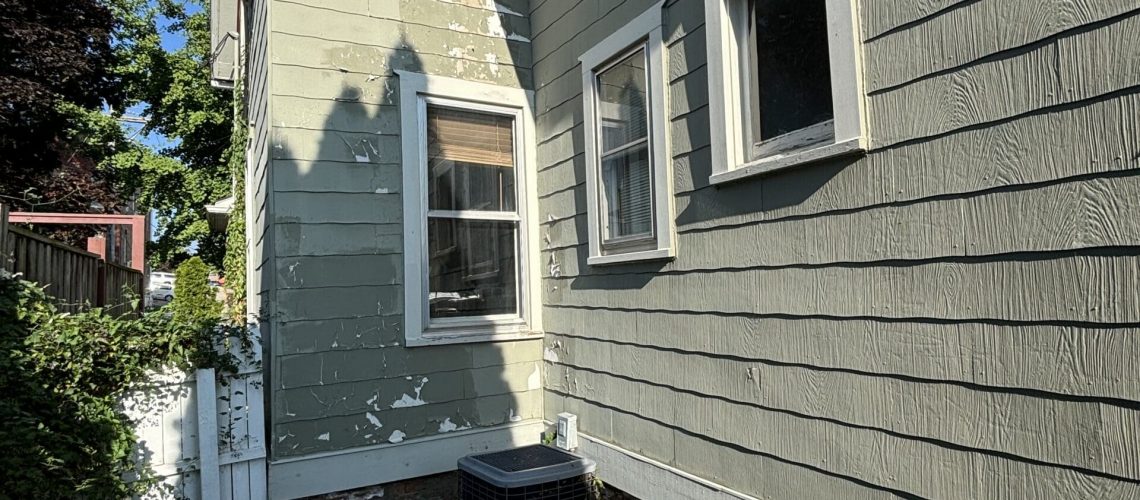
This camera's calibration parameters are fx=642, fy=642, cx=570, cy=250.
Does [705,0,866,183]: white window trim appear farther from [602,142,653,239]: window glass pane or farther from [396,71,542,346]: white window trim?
[396,71,542,346]: white window trim

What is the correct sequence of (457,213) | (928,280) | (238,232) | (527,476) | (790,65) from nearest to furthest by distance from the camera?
(928,280) → (790,65) → (527,476) → (457,213) → (238,232)

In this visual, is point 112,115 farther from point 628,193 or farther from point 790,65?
point 790,65

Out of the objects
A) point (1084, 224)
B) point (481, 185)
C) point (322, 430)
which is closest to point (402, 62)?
point (481, 185)

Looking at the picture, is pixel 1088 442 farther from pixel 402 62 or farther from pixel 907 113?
pixel 402 62

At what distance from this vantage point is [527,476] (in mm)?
3203

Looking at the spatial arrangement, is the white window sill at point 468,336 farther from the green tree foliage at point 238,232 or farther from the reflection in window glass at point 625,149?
the green tree foliage at point 238,232

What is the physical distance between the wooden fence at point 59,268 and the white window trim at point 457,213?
150 centimetres

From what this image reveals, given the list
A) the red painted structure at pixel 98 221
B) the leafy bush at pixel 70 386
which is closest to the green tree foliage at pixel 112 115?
the red painted structure at pixel 98 221

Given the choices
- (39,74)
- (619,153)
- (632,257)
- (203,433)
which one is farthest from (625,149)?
(39,74)

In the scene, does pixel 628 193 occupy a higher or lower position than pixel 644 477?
higher

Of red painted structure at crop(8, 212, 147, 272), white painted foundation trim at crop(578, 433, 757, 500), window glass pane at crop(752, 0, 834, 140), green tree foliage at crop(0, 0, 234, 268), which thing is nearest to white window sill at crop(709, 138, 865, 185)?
window glass pane at crop(752, 0, 834, 140)

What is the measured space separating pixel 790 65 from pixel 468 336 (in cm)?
245

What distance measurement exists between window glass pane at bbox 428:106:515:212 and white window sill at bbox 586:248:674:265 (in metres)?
0.94

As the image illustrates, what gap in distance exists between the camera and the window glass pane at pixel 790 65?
2459 millimetres
